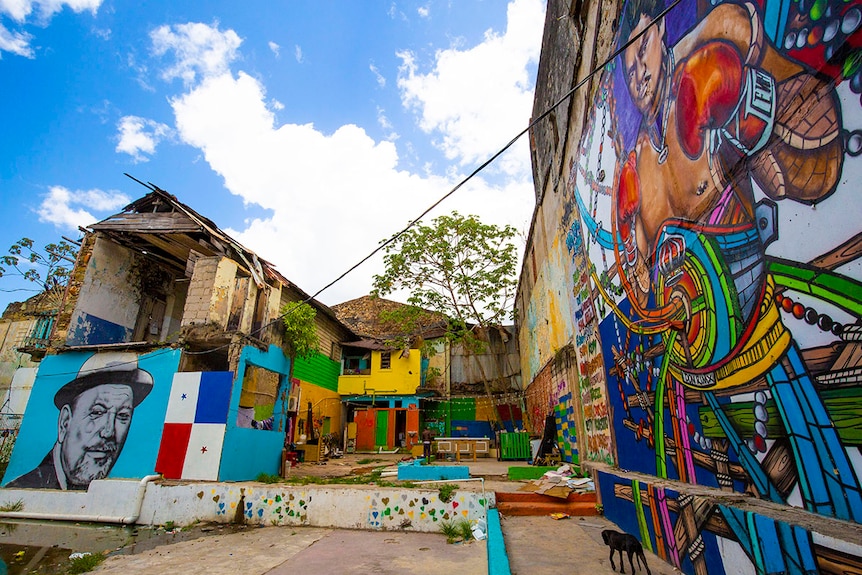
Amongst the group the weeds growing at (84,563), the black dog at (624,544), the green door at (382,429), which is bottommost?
the weeds growing at (84,563)

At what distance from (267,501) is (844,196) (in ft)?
27.7

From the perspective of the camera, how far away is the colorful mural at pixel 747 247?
212cm

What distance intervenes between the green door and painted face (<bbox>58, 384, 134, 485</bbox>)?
1115 cm

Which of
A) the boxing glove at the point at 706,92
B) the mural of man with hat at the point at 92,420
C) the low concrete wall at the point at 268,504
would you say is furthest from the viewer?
the mural of man with hat at the point at 92,420

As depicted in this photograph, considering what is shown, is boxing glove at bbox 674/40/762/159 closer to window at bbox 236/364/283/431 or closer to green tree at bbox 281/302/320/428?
window at bbox 236/364/283/431

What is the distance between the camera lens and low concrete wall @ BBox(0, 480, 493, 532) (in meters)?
6.38

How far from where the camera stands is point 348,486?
7055mm

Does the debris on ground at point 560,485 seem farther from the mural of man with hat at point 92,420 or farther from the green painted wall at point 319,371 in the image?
the green painted wall at point 319,371

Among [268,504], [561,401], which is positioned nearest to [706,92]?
[561,401]

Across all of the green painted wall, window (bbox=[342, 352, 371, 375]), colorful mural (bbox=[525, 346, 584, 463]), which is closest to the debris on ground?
colorful mural (bbox=[525, 346, 584, 463])

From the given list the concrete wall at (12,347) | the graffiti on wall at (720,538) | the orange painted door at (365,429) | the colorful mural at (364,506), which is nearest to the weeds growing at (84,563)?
the colorful mural at (364,506)

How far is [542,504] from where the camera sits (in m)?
6.09

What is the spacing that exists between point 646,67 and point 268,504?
872 centimetres

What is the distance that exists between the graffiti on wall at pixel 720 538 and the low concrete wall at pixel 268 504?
8.64 feet
